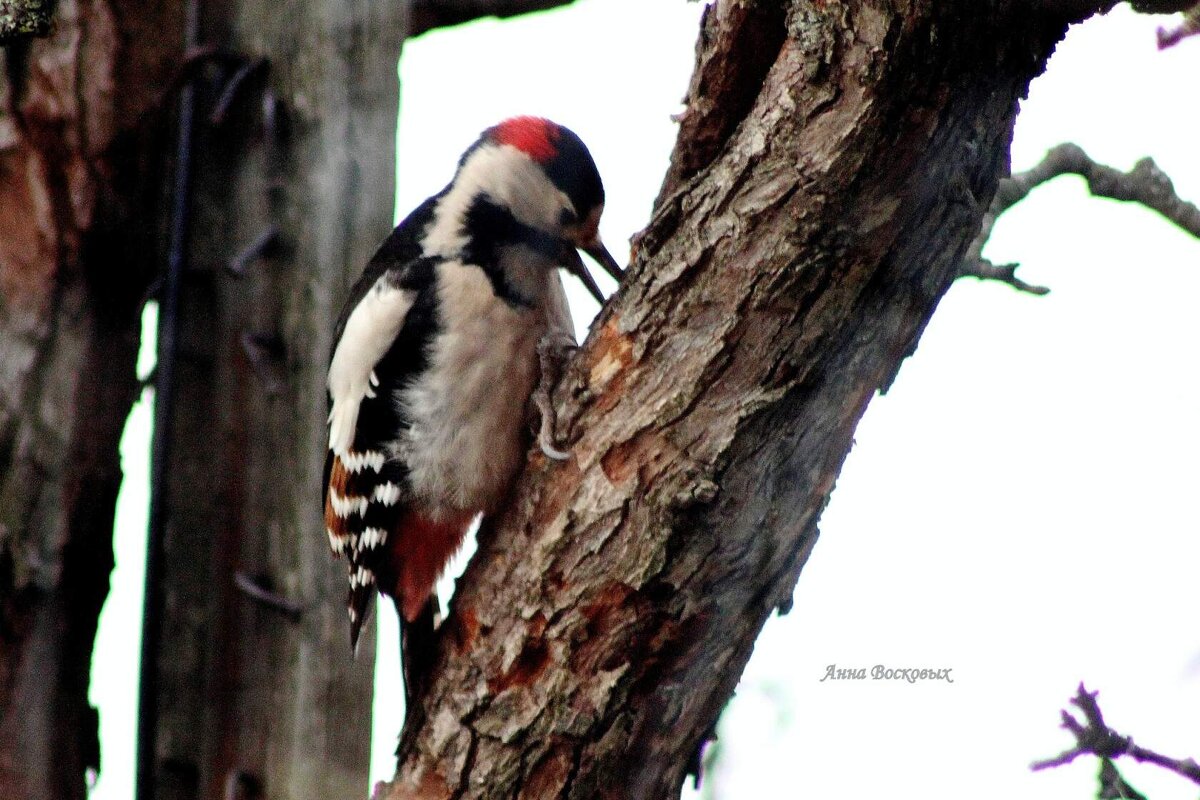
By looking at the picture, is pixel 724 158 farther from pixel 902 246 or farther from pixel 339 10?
pixel 339 10

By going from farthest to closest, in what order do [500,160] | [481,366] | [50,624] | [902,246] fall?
[50,624]
[500,160]
[481,366]
[902,246]

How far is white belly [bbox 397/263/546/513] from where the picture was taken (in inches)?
82.7

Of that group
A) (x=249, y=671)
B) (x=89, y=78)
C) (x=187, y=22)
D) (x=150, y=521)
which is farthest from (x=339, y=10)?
(x=249, y=671)

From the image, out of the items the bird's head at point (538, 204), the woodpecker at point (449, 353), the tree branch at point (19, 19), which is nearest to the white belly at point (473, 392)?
the woodpecker at point (449, 353)

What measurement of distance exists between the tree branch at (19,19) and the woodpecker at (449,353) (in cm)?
64

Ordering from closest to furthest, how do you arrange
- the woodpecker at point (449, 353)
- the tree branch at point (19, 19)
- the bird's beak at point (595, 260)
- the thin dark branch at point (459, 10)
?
the tree branch at point (19, 19) < the woodpecker at point (449, 353) < the bird's beak at point (595, 260) < the thin dark branch at point (459, 10)

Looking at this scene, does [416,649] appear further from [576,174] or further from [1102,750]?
[1102,750]

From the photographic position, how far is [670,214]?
5.95ft

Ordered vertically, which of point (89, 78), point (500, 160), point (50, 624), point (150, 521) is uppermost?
point (89, 78)

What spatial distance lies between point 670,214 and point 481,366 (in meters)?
0.48

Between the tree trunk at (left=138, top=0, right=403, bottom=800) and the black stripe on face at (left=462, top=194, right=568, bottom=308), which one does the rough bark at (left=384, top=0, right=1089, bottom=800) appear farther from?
the tree trunk at (left=138, top=0, right=403, bottom=800)

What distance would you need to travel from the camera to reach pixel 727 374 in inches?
69.0

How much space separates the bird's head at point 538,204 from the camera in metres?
2.26

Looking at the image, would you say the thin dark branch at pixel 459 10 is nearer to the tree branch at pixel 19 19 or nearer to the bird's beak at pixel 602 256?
the bird's beak at pixel 602 256
